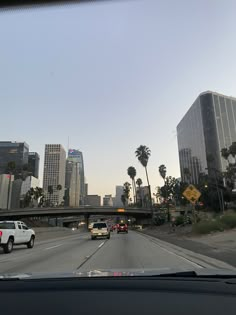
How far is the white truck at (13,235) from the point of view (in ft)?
73.0

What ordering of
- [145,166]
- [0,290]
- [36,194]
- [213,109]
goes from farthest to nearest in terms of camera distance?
[36,194] < [213,109] < [145,166] < [0,290]

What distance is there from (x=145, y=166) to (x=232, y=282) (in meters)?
108

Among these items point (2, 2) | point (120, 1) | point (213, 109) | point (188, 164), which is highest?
point (213, 109)

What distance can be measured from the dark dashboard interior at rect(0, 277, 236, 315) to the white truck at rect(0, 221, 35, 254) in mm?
19772

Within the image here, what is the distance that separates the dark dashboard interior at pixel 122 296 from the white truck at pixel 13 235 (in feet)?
64.9

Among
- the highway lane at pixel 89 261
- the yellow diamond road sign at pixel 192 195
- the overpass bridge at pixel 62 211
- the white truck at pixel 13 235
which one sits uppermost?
the overpass bridge at pixel 62 211

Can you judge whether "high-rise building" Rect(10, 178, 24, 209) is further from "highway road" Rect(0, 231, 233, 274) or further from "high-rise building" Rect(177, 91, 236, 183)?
"highway road" Rect(0, 231, 233, 274)

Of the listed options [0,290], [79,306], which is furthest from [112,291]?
[0,290]

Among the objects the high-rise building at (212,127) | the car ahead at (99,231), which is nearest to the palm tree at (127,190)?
the high-rise building at (212,127)

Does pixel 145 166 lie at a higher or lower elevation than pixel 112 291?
higher

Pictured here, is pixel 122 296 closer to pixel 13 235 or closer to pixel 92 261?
pixel 92 261

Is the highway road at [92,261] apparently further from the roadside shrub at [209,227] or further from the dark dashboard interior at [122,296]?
the roadside shrub at [209,227]

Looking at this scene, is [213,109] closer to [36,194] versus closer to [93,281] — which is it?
[36,194]

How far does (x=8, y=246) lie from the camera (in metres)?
22.6
